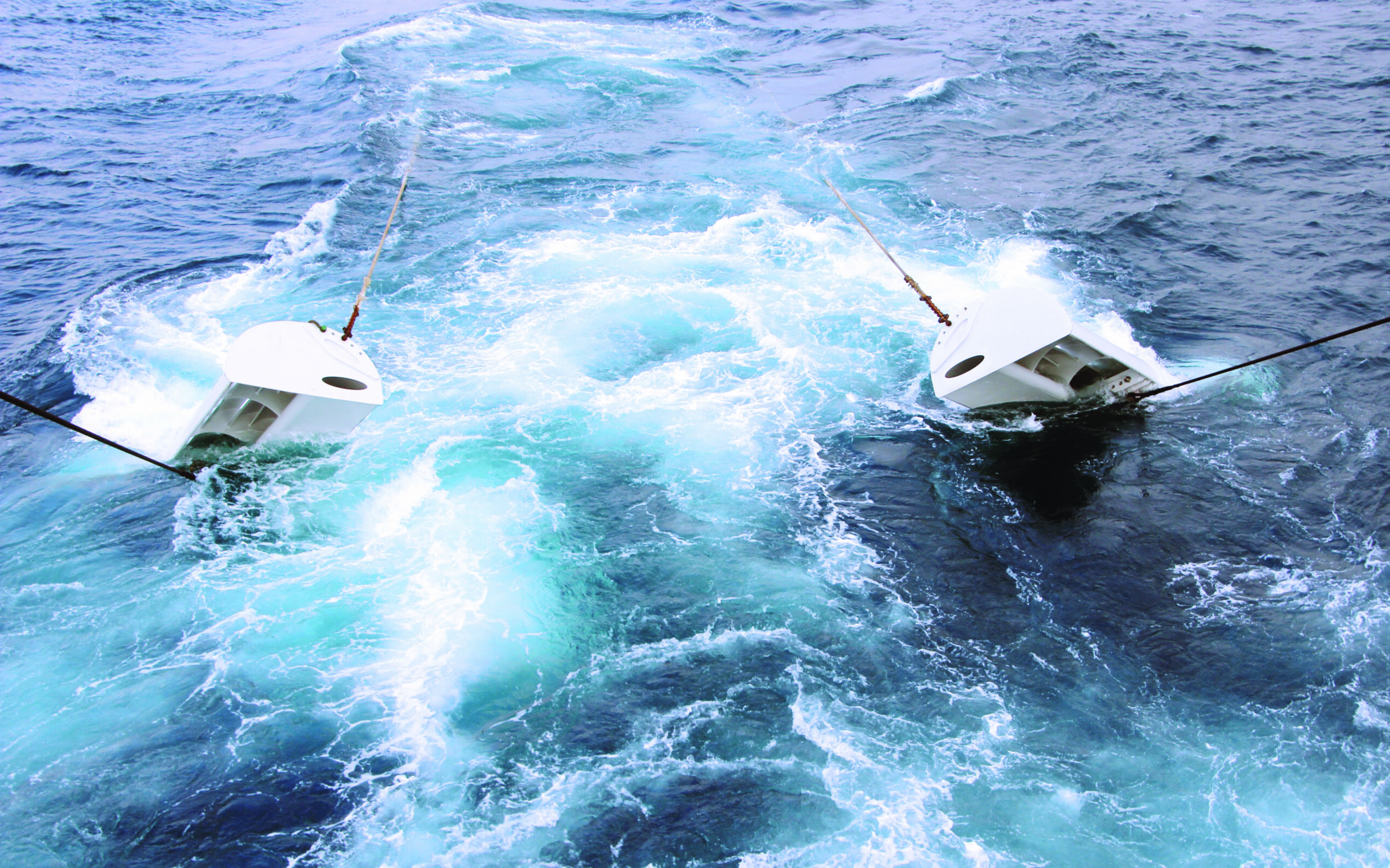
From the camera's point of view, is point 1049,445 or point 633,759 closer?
point 633,759

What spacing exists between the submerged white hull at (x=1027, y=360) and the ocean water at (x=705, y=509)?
63 centimetres

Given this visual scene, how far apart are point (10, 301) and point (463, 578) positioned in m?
15.9

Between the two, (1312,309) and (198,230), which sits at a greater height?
(198,230)

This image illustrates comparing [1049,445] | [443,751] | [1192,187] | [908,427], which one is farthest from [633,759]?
[1192,187]

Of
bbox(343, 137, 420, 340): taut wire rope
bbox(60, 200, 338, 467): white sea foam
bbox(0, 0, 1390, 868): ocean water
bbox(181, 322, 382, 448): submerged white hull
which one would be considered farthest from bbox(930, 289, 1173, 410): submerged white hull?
bbox(60, 200, 338, 467): white sea foam

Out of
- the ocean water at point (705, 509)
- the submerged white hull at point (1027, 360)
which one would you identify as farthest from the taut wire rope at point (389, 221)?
the submerged white hull at point (1027, 360)

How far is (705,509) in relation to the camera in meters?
15.1

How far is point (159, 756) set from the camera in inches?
446

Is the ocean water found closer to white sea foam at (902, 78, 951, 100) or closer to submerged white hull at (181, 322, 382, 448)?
submerged white hull at (181, 322, 382, 448)

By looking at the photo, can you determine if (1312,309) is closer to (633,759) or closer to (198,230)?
(633,759)

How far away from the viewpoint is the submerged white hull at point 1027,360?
50.1 feet

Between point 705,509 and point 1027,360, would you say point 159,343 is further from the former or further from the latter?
point 1027,360

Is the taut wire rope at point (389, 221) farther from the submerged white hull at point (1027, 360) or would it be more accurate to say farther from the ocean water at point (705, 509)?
the submerged white hull at point (1027, 360)

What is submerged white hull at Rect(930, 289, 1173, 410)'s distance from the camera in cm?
1527
